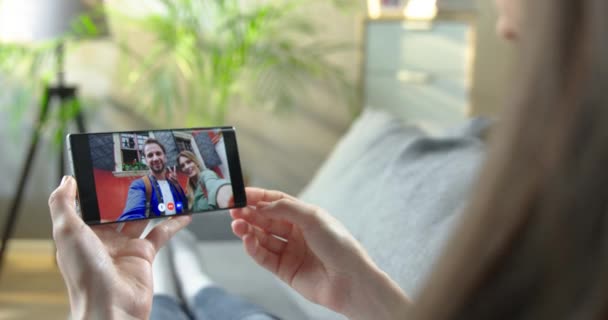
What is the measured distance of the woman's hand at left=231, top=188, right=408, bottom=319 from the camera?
792 millimetres

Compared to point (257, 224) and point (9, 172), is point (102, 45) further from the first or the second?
point (257, 224)

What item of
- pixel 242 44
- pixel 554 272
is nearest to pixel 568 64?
pixel 554 272

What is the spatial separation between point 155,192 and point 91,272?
0.17 m

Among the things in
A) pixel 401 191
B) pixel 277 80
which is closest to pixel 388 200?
pixel 401 191

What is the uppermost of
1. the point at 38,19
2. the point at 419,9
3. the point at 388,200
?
the point at 38,19

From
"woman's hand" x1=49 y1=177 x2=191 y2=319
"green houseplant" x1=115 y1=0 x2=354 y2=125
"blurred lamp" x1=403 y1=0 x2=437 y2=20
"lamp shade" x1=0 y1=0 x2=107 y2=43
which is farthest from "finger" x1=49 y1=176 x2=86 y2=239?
"blurred lamp" x1=403 y1=0 x2=437 y2=20

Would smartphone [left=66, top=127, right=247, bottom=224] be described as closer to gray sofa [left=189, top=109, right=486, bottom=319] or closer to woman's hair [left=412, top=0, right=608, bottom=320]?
gray sofa [left=189, top=109, right=486, bottom=319]

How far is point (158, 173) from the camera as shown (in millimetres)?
853

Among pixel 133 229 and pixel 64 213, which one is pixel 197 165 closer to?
pixel 133 229

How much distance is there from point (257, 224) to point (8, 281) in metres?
2.21

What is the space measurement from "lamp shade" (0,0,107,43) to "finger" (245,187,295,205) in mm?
1675

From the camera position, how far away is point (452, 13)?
2.89m

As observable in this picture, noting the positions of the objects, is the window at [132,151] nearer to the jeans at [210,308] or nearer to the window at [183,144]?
the window at [183,144]

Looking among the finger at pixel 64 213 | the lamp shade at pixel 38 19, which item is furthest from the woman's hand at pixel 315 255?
the lamp shade at pixel 38 19
